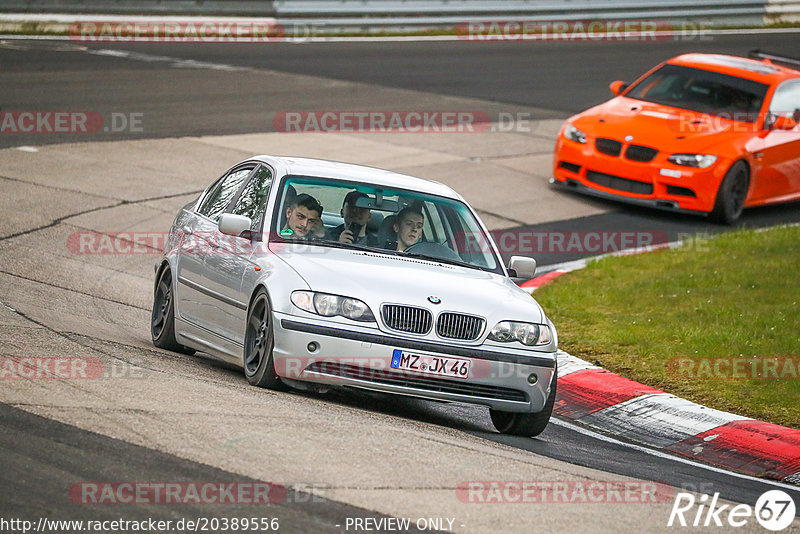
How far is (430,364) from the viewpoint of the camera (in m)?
7.81

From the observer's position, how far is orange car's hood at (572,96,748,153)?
16844 mm

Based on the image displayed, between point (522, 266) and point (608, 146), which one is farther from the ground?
point (522, 266)

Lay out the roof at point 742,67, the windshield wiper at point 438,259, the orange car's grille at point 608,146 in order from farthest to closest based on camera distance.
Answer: the roof at point 742,67, the orange car's grille at point 608,146, the windshield wiper at point 438,259

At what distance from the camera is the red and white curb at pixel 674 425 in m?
8.52

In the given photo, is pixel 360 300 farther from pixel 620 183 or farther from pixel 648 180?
pixel 620 183

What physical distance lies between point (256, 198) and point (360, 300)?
170 cm

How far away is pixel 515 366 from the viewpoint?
803 centimetres

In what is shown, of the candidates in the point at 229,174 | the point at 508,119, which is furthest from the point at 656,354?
the point at 508,119

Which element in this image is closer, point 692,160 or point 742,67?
point 692,160

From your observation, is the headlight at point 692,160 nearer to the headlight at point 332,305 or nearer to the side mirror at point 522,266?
the side mirror at point 522,266

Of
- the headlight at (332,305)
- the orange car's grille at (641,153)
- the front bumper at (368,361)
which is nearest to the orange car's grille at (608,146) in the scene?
the orange car's grille at (641,153)

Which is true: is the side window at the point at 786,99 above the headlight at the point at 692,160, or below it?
above

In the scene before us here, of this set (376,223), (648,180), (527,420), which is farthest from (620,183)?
(527,420)

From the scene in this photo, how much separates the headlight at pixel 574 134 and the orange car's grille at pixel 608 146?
0.70ft
